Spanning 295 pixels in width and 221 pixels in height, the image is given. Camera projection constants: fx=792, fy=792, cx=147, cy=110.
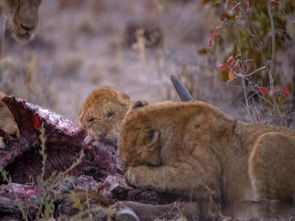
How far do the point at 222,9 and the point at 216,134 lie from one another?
4.82 meters

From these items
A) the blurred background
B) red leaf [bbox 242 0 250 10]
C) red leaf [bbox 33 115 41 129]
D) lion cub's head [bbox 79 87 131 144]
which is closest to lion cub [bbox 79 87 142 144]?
lion cub's head [bbox 79 87 131 144]

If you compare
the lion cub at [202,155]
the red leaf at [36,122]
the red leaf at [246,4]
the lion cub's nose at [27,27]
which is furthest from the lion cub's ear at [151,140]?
the lion cub's nose at [27,27]

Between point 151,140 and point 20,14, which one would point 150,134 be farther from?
point 20,14

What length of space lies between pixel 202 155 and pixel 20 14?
189 inches

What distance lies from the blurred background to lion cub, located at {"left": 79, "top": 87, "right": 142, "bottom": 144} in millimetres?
1181

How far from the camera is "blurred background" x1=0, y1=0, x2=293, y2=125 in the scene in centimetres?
926

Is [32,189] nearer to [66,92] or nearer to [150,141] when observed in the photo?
[150,141]

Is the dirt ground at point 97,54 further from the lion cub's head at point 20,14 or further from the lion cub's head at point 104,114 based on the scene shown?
the lion cub's head at point 104,114

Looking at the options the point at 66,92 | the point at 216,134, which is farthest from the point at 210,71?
the point at 216,134

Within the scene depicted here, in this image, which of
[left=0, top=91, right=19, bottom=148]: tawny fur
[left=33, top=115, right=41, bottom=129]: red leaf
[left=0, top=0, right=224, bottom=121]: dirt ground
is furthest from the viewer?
[left=0, top=0, right=224, bottom=121]: dirt ground

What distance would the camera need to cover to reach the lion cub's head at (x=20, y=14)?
8.95 meters

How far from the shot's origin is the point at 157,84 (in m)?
9.88

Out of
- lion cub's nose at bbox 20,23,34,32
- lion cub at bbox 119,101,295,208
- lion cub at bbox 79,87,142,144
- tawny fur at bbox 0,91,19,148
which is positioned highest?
lion cub's nose at bbox 20,23,34,32

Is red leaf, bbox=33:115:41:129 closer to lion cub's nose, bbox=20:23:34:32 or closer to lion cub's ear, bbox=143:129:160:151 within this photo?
lion cub's ear, bbox=143:129:160:151
